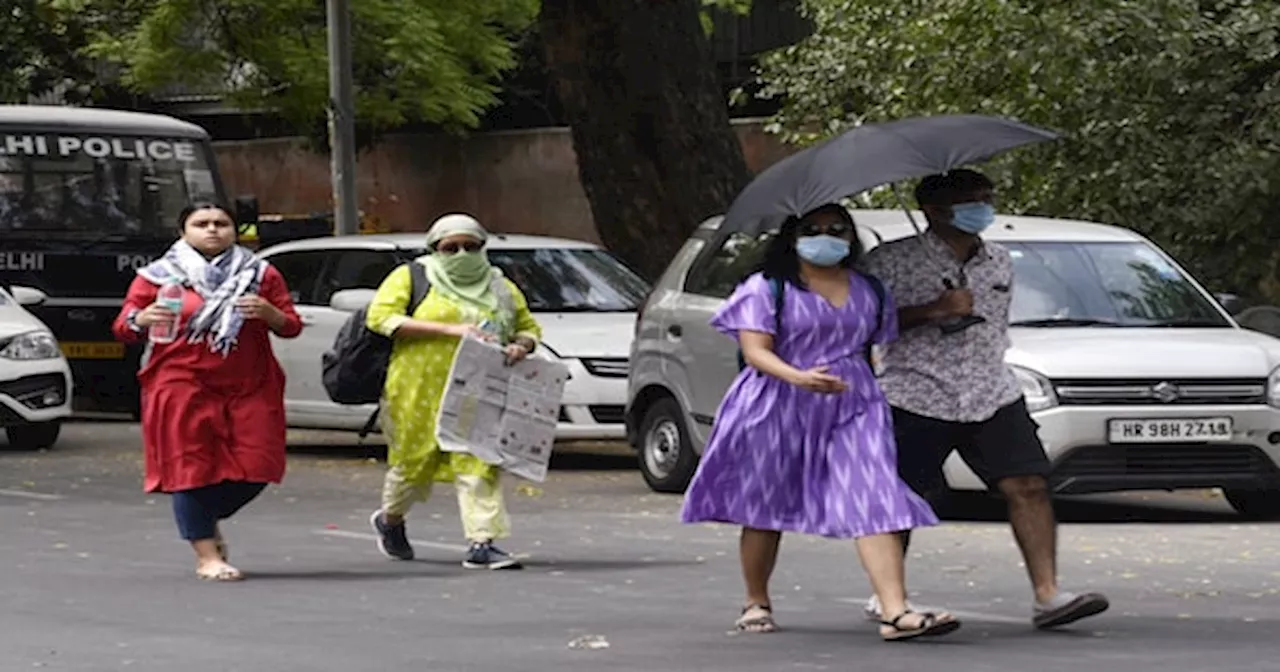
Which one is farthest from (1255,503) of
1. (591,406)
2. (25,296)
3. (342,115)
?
(342,115)

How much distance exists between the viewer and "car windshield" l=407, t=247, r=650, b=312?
1980 cm

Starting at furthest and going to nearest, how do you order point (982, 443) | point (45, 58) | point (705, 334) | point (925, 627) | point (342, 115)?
point (45, 58) < point (342, 115) < point (705, 334) < point (982, 443) < point (925, 627)

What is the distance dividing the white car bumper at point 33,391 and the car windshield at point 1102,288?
25.7ft

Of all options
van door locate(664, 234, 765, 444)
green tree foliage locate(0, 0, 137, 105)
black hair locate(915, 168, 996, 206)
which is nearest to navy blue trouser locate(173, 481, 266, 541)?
black hair locate(915, 168, 996, 206)

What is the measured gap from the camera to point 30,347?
68.6ft

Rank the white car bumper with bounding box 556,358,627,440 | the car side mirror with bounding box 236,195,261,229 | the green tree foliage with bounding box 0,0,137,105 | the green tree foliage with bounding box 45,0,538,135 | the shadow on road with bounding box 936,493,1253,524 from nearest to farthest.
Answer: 1. the shadow on road with bounding box 936,493,1253,524
2. the white car bumper with bounding box 556,358,627,440
3. the car side mirror with bounding box 236,195,261,229
4. the green tree foliage with bounding box 45,0,538,135
5. the green tree foliage with bounding box 0,0,137,105

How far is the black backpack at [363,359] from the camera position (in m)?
13.0

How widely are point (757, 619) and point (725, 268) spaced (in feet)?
22.0

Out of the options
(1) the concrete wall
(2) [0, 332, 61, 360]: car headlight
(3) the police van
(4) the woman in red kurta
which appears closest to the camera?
(4) the woman in red kurta

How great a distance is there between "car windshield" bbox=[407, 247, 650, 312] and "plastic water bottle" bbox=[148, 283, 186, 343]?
7.30 metres

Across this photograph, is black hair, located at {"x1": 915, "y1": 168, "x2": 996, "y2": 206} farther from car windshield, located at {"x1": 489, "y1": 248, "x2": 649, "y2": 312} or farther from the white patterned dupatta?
car windshield, located at {"x1": 489, "y1": 248, "x2": 649, "y2": 312}

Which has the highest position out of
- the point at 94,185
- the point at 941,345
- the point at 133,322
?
the point at 941,345

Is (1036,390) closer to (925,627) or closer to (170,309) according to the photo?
(170,309)

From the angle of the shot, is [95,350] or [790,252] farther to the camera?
[95,350]
